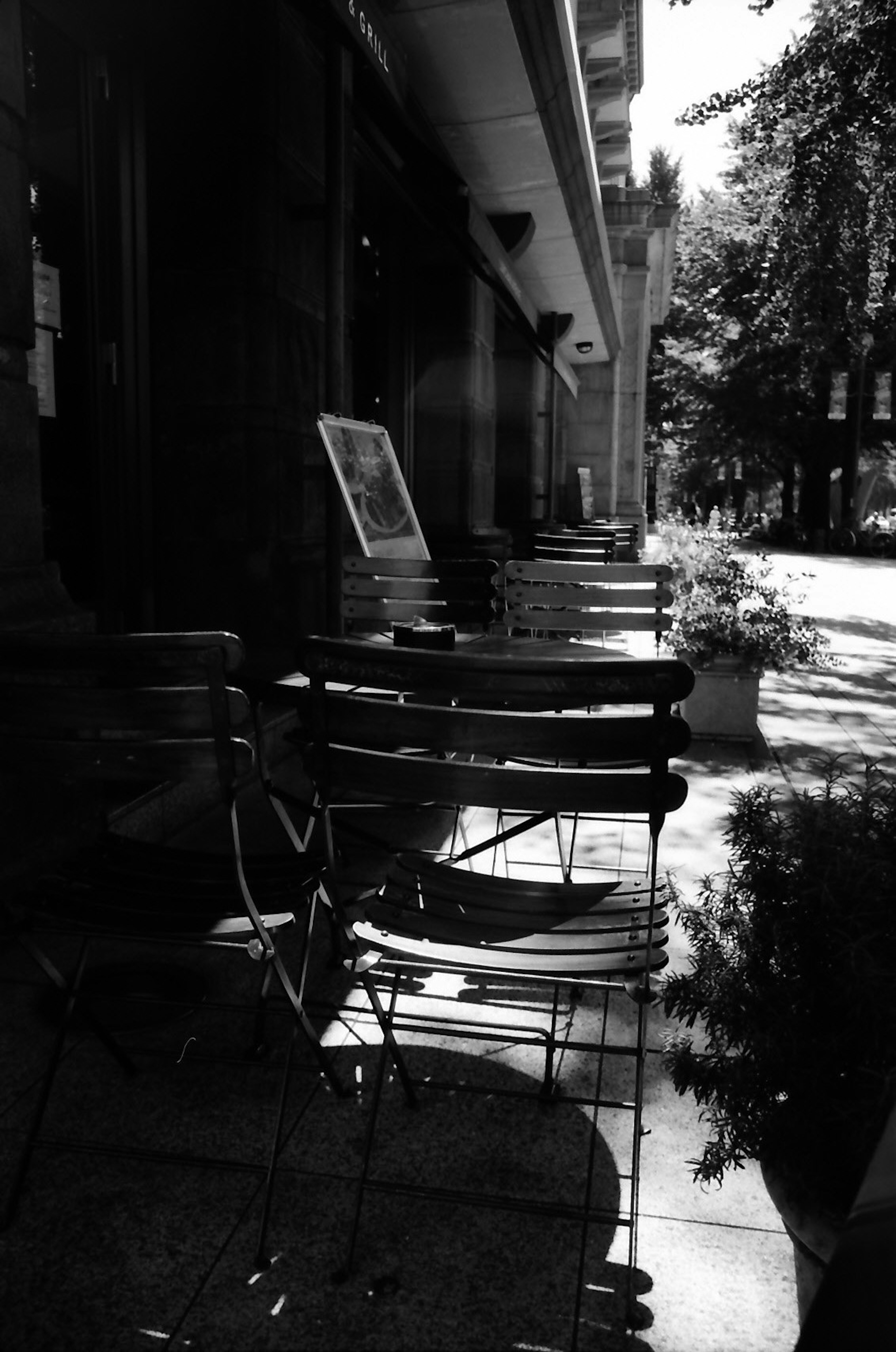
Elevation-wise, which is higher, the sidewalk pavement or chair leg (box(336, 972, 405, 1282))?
chair leg (box(336, 972, 405, 1282))

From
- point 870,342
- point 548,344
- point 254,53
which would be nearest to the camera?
point 254,53

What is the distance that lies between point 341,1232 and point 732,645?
16.3 feet

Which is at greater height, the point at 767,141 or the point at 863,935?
the point at 767,141

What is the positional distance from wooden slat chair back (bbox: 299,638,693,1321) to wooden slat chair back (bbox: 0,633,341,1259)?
168 mm

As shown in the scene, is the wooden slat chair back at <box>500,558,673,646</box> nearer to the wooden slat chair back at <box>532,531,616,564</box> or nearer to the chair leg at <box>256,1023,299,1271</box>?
the wooden slat chair back at <box>532,531,616,564</box>

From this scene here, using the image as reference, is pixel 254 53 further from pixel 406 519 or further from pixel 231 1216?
pixel 231 1216

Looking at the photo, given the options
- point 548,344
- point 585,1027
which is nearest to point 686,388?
point 548,344

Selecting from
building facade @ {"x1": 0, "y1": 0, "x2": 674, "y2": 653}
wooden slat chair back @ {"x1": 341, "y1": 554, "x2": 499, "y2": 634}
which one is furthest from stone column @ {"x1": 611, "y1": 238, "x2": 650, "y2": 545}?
wooden slat chair back @ {"x1": 341, "y1": 554, "x2": 499, "y2": 634}

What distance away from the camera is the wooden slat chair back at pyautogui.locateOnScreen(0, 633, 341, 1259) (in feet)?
7.58

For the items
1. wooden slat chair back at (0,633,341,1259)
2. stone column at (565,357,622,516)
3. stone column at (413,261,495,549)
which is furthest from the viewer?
stone column at (565,357,622,516)

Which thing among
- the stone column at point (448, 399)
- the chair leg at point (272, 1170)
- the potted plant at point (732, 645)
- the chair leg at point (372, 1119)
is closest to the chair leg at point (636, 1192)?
the chair leg at point (372, 1119)

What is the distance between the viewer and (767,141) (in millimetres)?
11078

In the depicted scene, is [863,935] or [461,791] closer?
[863,935]

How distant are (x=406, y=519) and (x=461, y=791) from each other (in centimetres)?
496
